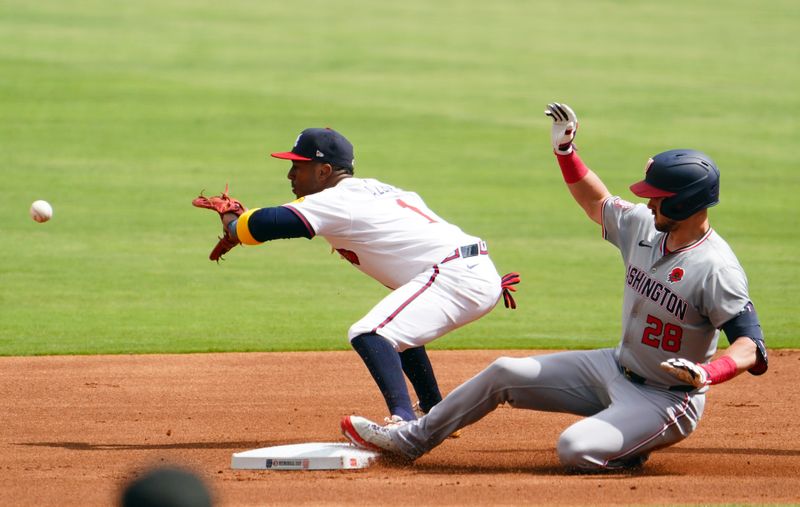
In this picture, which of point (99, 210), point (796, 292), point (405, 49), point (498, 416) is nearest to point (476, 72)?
point (405, 49)

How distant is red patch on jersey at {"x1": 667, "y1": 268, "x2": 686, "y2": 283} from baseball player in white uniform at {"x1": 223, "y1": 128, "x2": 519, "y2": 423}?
3.61ft

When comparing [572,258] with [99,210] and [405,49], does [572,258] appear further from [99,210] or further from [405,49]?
[405,49]

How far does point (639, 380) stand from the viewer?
595 cm

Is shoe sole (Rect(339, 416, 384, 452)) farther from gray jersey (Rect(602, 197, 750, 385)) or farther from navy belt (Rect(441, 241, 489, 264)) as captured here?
gray jersey (Rect(602, 197, 750, 385))

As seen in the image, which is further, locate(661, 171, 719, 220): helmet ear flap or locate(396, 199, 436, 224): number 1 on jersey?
locate(396, 199, 436, 224): number 1 on jersey

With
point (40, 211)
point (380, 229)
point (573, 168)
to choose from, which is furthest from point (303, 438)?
point (40, 211)

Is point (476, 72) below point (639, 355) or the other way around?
below

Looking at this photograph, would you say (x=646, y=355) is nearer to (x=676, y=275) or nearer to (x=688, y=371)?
(x=676, y=275)

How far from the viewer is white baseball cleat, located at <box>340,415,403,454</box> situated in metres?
6.04

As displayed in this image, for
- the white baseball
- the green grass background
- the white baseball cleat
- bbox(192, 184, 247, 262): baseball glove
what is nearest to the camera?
the white baseball cleat

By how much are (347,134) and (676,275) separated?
15509 millimetres

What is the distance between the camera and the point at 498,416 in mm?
7508

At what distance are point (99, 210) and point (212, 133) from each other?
519 cm

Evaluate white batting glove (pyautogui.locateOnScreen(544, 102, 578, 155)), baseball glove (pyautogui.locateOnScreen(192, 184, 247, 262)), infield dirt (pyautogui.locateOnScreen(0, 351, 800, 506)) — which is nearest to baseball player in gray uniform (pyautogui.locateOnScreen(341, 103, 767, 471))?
infield dirt (pyautogui.locateOnScreen(0, 351, 800, 506))
